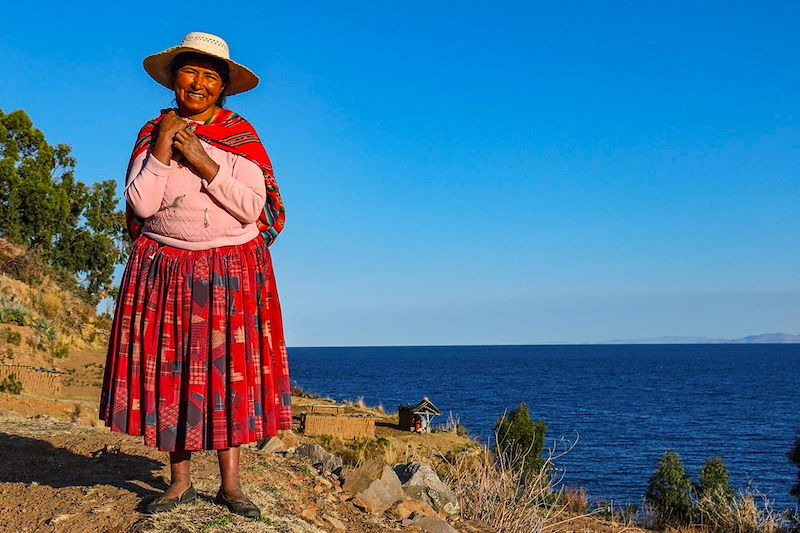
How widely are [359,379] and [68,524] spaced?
118 meters

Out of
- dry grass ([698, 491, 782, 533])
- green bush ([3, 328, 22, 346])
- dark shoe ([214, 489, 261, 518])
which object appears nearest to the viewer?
A: dark shoe ([214, 489, 261, 518])

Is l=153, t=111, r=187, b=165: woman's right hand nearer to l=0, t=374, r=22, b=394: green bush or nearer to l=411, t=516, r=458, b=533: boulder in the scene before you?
l=411, t=516, r=458, b=533: boulder

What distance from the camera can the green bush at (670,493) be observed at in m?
23.9

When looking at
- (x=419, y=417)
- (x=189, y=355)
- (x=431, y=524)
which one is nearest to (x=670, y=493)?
(x=419, y=417)

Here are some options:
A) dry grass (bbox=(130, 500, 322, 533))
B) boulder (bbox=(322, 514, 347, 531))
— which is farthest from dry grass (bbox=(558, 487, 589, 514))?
dry grass (bbox=(130, 500, 322, 533))

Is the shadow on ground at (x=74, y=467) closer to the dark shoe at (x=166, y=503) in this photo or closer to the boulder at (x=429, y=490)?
the dark shoe at (x=166, y=503)

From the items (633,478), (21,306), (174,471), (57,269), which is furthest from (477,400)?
(174,471)

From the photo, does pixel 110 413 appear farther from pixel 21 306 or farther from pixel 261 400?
pixel 21 306

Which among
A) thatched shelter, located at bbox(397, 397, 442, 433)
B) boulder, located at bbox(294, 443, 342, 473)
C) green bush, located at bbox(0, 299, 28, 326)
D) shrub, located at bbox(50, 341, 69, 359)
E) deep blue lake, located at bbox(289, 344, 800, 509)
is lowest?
deep blue lake, located at bbox(289, 344, 800, 509)

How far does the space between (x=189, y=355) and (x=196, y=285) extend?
35 centimetres

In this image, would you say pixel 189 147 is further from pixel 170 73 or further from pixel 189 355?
pixel 189 355

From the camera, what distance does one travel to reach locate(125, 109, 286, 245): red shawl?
4.25m

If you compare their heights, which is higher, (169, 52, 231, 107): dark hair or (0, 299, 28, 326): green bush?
(169, 52, 231, 107): dark hair

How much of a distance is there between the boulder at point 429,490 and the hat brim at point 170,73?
361cm
